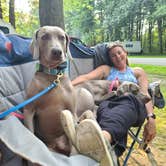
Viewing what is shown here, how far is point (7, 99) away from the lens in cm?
250

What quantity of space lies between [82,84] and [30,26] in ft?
45.3

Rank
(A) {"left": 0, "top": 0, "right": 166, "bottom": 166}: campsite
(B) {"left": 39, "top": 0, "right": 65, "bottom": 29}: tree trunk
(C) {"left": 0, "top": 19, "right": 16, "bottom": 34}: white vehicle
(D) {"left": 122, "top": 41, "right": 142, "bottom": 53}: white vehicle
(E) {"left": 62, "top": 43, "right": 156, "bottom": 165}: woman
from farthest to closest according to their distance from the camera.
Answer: (D) {"left": 122, "top": 41, "right": 142, "bottom": 53}: white vehicle < (B) {"left": 39, "top": 0, "right": 65, "bottom": 29}: tree trunk < (C) {"left": 0, "top": 19, "right": 16, "bottom": 34}: white vehicle < (E) {"left": 62, "top": 43, "right": 156, "bottom": 165}: woman < (A) {"left": 0, "top": 0, "right": 166, "bottom": 166}: campsite

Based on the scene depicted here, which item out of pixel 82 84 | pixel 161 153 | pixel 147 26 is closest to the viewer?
pixel 82 84

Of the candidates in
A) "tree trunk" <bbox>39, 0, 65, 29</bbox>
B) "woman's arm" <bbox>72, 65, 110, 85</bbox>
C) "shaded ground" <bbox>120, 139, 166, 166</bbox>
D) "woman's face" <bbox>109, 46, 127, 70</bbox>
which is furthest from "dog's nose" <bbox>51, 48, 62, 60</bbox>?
"tree trunk" <bbox>39, 0, 65, 29</bbox>

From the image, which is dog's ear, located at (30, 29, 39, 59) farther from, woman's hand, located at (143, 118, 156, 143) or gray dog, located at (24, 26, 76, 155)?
woman's hand, located at (143, 118, 156, 143)

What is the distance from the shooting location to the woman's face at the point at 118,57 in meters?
3.63

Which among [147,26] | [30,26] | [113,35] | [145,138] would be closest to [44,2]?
[145,138]

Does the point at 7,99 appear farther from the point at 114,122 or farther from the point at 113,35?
the point at 113,35

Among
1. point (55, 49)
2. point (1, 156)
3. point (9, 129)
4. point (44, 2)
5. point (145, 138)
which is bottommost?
point (145, 138)

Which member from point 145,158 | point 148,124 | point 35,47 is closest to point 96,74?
point 148,124

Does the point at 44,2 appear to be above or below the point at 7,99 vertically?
above

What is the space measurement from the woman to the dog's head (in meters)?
0.52

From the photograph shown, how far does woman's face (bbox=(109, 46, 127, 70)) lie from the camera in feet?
11.9

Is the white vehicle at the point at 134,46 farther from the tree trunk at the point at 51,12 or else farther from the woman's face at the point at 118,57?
the woman's face at the point at 118,57
